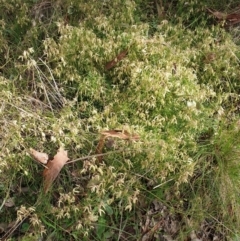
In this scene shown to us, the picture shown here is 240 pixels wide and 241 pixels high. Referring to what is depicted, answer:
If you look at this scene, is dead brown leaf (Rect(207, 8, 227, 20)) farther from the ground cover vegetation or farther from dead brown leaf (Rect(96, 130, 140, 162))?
dead brown leaf (Rect(96, 130, 140, 162))

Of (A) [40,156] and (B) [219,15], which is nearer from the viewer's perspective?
(A) [40,156]

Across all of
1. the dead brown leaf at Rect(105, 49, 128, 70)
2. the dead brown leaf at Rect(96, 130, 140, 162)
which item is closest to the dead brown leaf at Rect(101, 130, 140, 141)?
the dead brown leaf at Rect(96, 130, 140, 162)

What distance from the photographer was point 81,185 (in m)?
2.36

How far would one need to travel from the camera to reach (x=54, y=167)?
7.34 ft

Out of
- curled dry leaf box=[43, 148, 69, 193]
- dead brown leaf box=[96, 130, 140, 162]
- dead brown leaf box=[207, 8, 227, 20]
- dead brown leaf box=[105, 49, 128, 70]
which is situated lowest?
curled dry leaf box=[43, 148, 69, 193]

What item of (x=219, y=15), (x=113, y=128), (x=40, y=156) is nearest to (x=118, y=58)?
(x=113, y=128)

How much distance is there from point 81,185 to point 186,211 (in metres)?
0.53

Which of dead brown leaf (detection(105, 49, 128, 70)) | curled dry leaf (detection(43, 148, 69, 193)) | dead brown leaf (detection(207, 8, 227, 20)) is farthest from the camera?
dead brown leaf (detection(207, 8, 227, 20))

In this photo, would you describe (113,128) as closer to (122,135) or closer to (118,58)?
(122,135)

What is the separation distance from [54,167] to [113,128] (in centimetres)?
35

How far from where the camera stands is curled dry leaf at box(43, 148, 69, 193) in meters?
2.23

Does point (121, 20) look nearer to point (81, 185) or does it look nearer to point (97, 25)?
point (97, 25)

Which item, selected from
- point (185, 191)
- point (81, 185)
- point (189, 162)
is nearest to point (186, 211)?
point (185, 191)

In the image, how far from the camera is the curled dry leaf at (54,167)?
A: 2230mm
